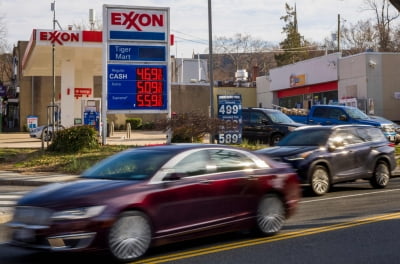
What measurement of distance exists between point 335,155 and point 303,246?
6464 mm

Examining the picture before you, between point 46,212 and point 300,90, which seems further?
point 300,90

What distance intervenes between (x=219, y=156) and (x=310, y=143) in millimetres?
6493

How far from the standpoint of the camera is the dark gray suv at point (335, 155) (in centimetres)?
1397

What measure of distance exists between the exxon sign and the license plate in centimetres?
1745

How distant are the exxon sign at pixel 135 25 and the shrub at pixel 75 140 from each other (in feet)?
13.4

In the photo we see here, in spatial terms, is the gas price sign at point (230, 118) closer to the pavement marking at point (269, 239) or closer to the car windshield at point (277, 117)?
the car windshield at point (277, 117)

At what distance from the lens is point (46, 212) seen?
7.00 meters

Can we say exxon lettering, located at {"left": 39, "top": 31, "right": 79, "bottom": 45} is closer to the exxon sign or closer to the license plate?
the exxon sign

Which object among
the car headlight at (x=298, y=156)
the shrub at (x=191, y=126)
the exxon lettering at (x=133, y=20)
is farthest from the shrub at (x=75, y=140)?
the car headlight at (x=298, y=156)

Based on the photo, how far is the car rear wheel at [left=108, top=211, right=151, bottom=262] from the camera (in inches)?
283

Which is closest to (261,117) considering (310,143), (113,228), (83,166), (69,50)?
(83,166)

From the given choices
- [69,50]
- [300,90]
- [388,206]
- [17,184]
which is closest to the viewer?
[388,206]

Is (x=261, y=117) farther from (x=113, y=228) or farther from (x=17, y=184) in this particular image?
(x=113, y=228)

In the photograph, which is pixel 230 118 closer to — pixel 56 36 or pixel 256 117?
pixel 256 117
